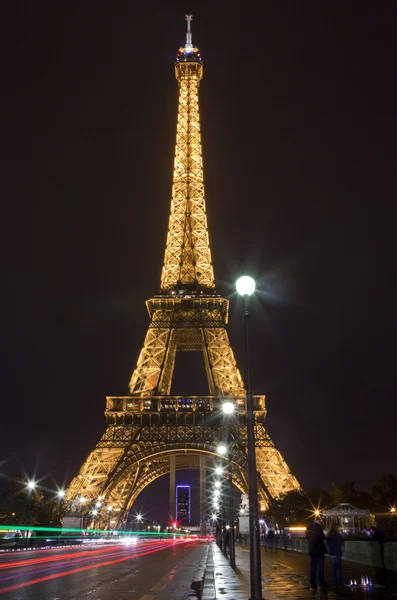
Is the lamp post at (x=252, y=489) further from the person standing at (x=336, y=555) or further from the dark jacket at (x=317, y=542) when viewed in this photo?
the person standing at (x=336, y=555)

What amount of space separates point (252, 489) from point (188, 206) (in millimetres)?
72683

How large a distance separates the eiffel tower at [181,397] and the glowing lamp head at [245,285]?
170 feet

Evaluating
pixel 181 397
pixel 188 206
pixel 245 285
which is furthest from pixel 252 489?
pixel 188 206

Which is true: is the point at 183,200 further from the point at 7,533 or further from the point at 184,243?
the point at 7,533

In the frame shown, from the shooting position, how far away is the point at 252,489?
39.0 feet

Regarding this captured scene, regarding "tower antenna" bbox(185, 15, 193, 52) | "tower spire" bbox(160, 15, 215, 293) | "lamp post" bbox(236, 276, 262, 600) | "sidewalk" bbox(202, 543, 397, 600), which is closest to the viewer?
"lamp post" bbox(236, 276, 262, 600)

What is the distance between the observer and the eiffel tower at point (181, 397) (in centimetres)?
6494

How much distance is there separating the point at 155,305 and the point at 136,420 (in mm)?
14148

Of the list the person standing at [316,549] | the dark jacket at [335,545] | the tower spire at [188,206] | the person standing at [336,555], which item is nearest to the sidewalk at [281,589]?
the person standing at [336,555]

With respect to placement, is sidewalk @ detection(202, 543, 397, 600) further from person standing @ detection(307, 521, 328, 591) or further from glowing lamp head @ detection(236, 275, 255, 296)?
glowing lamp head @ detection(236, 275, 255, 296)

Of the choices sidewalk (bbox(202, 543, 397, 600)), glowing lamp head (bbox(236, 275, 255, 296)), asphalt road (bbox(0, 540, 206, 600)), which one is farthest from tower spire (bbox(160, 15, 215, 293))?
glowing lamp head (bbox(236, 275, 255, 296))

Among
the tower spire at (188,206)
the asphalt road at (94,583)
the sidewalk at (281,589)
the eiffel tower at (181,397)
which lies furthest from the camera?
the tower spire at (188,206)

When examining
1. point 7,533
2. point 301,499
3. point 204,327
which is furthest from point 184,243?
point 7,533

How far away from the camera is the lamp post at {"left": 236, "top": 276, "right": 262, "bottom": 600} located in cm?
1127
